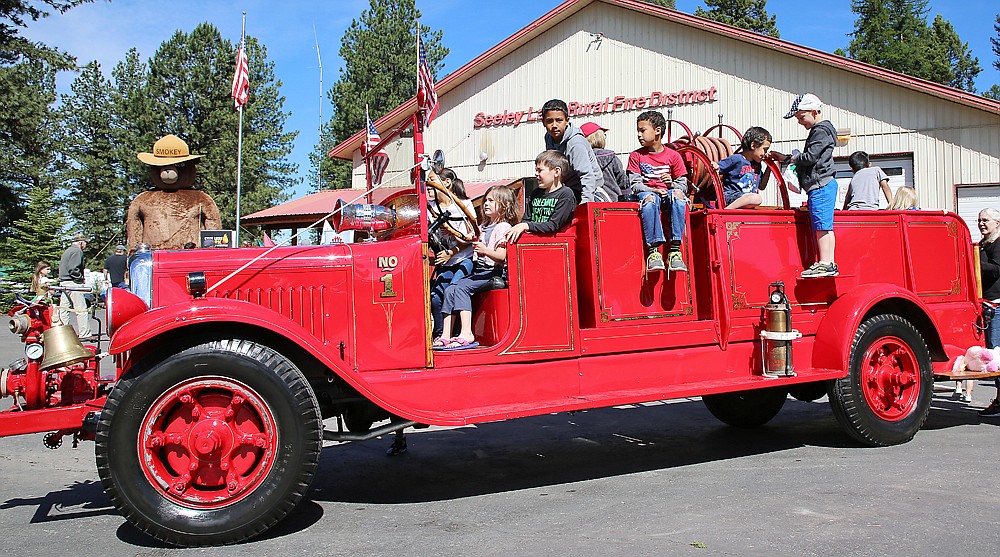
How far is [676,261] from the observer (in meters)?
5.24

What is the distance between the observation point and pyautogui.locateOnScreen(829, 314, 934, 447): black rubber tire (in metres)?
5.65

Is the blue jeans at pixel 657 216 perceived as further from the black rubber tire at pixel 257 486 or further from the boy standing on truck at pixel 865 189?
the boy standing on truck at pixel 865 189

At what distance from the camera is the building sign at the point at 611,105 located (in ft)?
62.7

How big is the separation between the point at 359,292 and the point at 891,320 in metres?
3.90

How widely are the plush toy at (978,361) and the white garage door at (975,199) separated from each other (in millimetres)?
11739

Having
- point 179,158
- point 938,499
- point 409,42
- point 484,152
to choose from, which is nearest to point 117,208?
point 409,42

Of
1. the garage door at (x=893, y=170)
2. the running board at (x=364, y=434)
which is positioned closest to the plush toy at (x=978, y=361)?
the running board at (x=364, y=434)

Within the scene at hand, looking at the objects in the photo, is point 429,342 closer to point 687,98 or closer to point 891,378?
point 891,378

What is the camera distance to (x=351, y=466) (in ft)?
18.8

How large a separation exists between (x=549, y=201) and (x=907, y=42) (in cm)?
4441

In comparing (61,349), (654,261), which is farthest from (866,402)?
(61,349)

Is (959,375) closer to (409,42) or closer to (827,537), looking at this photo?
(827,537)

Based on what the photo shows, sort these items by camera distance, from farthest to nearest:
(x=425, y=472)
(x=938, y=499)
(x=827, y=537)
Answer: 1. (x=425, y=472)
2. (x=938, y=499)
3. (x=827, y=537)

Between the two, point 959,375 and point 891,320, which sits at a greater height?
point 891,320
